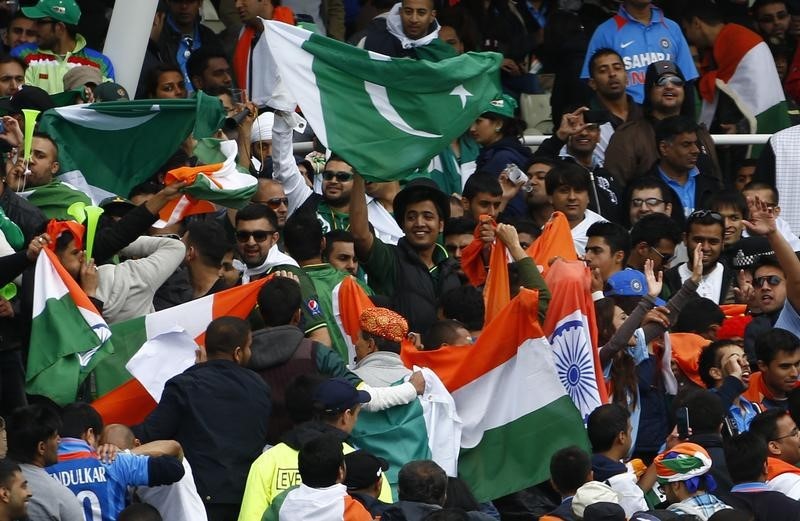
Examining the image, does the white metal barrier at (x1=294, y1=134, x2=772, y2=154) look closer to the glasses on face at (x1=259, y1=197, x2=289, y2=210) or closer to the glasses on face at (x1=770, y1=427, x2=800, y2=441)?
the glasses on face at (x1=259, y1=197, x2=289, y2=210)

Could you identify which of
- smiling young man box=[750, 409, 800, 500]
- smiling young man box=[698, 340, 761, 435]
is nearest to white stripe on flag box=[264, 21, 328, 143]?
smiling young man box=[698, 340, 761, 435]

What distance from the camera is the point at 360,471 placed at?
401 inches

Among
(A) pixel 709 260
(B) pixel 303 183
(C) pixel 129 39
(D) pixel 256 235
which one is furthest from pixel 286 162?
(A) pixel 709 260

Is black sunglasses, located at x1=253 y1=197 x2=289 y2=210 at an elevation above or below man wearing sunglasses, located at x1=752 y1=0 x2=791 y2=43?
below

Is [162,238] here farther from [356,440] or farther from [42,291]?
[356,440]

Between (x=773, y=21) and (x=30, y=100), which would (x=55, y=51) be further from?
(x=773, y=21)

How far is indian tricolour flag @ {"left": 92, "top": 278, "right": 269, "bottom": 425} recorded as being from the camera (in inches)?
444

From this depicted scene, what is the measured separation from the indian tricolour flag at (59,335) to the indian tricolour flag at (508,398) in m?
1.74

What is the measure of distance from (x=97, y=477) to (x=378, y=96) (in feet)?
14.9

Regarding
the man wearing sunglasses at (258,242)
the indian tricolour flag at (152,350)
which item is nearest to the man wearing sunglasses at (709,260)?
the man wearing sunglasses at (258,242)

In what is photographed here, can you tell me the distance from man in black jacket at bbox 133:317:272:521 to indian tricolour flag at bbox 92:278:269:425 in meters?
0.76

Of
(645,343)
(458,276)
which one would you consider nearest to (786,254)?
(645,343)

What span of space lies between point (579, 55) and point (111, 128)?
5.08 metres

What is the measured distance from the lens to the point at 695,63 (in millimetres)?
18047
